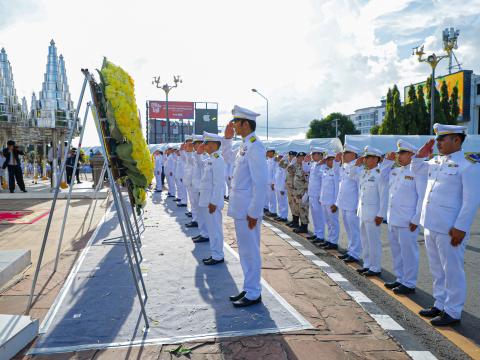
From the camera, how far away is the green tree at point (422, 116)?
31141 mm

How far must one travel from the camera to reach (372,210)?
5293 mm

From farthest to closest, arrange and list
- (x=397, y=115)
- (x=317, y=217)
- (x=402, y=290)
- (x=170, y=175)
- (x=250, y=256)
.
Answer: (x=397, y=115)
(x=170, y=175)
(x=317, y=217)
(x=402, y=290)
(x=250, y=256)

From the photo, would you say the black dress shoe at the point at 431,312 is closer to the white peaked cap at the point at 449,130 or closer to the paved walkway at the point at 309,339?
the paved walkway at the point at 309,339

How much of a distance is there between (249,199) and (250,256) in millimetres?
628

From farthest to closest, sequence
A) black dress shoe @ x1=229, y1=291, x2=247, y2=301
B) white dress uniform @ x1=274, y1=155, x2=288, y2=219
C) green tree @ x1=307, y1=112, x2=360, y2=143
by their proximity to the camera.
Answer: green tree @ x1=307, y1=112, x2=360, y2=143
white dress uniform @ x1=274, y1=155, x2=288, y2=219
black dress shoe @ x1=229, y1=291, x2=247, y2=301

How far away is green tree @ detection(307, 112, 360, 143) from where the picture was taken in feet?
198

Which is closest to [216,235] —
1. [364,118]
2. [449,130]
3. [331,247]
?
[331,247]

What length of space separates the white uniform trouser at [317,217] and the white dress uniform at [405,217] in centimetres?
275

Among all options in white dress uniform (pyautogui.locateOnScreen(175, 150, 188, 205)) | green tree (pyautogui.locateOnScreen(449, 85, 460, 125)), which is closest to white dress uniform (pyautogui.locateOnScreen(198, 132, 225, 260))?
white dress uniform (pyautogui.locateOnScreen(175, 150, 188, 205))

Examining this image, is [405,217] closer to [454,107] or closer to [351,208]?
[351,208]

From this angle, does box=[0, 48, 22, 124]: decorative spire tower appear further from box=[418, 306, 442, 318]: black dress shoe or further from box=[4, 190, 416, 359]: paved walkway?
box=[418, 306, 442, 318]: black dress shoe

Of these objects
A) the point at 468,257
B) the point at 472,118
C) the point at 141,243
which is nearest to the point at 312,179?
the point at 468,257

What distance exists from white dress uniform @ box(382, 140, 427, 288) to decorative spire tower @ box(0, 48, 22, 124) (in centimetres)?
1750

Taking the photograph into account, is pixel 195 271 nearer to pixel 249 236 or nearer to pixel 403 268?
pixel 249 236
